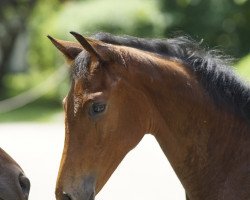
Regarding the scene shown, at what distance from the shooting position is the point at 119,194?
9.68 metres

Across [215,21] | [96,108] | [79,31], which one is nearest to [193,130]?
[96,108]

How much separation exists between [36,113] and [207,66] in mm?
13638

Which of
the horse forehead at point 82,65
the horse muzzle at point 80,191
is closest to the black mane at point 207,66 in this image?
the horse forehead at point 82,65

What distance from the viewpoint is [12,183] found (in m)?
4.98

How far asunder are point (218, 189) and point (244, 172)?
17 centimetres

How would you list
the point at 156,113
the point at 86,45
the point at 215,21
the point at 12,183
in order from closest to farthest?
the point at 86,45 → the point at 156,113 → the point at 12,183 → the point at 215,21

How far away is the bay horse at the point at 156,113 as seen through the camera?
4.46m

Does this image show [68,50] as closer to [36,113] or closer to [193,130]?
[193,130]

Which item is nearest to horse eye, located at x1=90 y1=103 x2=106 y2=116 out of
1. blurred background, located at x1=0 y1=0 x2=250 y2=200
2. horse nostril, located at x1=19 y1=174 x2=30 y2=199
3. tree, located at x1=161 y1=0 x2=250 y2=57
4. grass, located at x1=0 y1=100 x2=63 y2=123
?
horse nostril, located at x1=19 y1=174 x2=30 y2=199

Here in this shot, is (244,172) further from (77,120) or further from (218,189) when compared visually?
(77,120)

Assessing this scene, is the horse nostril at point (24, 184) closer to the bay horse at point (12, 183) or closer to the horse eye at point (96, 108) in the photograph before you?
the bay horse at point (12, 183)

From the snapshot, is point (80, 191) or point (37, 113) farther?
point (37, 113)

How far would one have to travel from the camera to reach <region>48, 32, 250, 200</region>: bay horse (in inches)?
175

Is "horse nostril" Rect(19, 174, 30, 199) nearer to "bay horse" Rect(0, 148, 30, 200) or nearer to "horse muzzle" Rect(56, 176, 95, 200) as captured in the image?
"bay horse" Rect(0, 148, 30, 200)
